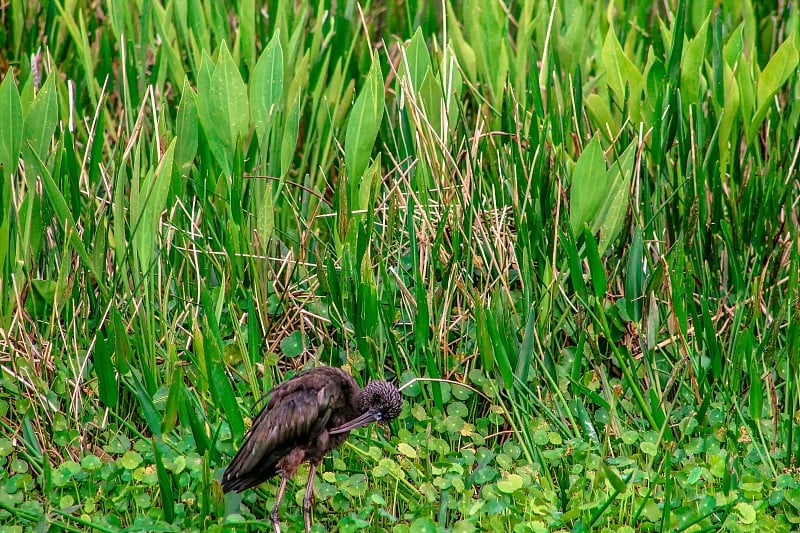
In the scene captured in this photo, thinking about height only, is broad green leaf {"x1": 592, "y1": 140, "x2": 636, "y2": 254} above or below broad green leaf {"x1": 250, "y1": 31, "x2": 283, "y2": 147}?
below

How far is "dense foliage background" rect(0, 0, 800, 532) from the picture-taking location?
10.1 ft

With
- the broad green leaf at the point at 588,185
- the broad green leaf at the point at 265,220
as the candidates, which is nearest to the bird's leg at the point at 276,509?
the broad green leaf at the point at 265,220

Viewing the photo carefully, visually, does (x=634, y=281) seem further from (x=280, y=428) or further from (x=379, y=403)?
(x=280, y=428)

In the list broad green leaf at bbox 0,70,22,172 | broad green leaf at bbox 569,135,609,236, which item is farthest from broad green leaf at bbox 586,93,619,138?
broad green leaf at bbox 0,70,22,172

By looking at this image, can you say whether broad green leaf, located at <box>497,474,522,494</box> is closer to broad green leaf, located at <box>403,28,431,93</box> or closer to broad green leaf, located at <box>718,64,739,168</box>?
broad green leaf, located at <box>403,28,431,93</box>

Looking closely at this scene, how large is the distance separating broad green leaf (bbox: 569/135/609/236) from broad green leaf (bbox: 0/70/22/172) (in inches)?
65.5

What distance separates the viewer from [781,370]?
3.50 m

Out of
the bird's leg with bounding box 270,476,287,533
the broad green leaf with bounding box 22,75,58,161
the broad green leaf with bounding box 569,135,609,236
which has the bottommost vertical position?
the bird's leg with bounding box 270,476,287,533

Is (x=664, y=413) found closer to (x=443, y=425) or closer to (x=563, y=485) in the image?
(x=563, y=485)

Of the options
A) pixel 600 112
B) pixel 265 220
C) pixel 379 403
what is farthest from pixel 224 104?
pixel 600 112

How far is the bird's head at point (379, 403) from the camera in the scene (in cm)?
302

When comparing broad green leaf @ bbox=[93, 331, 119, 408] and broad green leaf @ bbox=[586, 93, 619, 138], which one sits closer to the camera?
broad green leaf @ bbox=[93, 331, 119, 408]

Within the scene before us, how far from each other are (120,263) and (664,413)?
169 cm

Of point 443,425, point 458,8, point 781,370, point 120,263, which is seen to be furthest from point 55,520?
point 458,8
